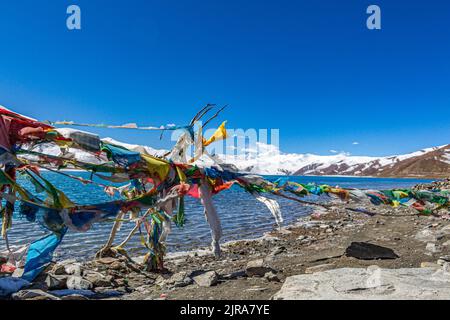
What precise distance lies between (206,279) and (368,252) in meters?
4.62

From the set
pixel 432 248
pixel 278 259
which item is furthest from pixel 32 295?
pixel 432 248

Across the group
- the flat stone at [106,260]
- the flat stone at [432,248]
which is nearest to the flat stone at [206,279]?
the flat stone at [106,260]

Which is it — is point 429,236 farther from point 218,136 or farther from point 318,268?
point 218,136

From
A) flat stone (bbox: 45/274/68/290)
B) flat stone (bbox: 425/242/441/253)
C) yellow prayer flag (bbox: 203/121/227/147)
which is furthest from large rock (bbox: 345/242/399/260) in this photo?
flat stone (bbox: 45/274/68/290)

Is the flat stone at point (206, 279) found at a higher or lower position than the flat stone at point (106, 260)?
higher

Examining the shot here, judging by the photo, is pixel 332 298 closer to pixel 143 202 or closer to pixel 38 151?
pixel 143 202

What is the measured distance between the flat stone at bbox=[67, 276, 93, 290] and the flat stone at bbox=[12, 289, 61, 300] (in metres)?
0.71

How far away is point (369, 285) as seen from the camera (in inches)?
183

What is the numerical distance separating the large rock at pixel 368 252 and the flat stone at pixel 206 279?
4.02 metres

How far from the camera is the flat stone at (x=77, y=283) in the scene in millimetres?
6297

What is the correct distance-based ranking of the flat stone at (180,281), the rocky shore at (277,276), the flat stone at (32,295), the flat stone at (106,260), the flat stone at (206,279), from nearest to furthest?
the rocky shore at (277,276) → the flat stone at (32,295) → the flat stone at (206,279) → the flat stone at (180,281) → the flat stone at (106,260)

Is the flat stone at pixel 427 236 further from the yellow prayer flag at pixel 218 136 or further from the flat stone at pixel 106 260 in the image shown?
the flat stone at pixel 106 260

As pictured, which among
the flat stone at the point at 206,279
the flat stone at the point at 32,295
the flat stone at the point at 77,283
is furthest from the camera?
the flat stone at the point at 206,279

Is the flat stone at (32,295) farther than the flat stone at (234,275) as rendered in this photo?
No
